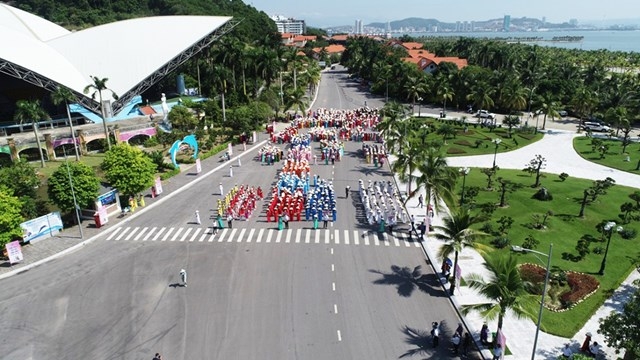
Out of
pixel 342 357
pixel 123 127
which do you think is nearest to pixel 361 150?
pixel 123 127

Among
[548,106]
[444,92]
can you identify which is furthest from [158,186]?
[444,92]

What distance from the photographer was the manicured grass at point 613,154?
49.5 meters

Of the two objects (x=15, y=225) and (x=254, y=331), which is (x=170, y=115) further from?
(x=254, y=331)

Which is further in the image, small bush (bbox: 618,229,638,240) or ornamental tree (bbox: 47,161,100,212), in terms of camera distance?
ornamental tree (bbox: 47,161,100,212)

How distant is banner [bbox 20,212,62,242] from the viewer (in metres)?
33.1

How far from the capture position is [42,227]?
34.2 meters

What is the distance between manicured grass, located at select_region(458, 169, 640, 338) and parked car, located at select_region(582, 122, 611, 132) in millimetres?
28859

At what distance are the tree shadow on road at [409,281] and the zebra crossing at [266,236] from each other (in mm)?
3820

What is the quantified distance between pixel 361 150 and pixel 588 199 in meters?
27.1

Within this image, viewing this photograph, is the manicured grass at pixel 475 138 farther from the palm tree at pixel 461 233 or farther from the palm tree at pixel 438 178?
the palm tree at pixel 461 233

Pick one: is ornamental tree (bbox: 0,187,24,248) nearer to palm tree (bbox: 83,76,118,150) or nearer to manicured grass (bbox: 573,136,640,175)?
palm tree (bbox: 83,76,118,150)

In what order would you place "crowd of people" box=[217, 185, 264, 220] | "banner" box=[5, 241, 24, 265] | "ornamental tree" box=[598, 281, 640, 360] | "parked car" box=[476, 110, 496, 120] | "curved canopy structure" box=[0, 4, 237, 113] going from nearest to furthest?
"ornamental tree" box=[598, 281, 640, 360]
"banner" box=[5, 241, 24, 265]
"crowd of people" box=[217, 185, 264, 220]
"curved canopy structure" box=[0, 4, 237, 113]
"parked car" box=[476, 110, 496, 120]

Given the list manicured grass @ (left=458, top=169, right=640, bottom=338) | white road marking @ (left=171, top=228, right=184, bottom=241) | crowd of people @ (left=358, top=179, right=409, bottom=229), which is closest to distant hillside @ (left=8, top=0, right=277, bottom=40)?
crowd of people @ (left=358, top=179, right=409, bottom=229)

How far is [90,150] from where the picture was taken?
2344 inches
